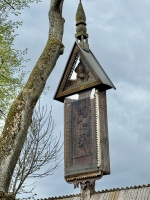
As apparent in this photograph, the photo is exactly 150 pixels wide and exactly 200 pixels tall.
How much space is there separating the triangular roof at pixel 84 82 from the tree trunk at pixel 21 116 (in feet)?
23.1

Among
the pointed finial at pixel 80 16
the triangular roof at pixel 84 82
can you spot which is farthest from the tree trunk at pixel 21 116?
the pointed finial at pixel 80 16

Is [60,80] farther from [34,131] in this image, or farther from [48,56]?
[48,56]

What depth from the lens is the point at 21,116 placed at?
523 cm

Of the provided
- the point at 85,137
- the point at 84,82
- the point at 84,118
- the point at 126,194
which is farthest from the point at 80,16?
the point at 126,194

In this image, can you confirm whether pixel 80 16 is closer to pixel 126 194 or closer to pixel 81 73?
pixel 81 73

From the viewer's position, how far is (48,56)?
6.21m

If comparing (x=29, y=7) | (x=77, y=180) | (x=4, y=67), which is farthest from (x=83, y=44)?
(x=77, y=180)

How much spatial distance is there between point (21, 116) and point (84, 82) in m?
8.94

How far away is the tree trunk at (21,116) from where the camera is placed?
4883mm

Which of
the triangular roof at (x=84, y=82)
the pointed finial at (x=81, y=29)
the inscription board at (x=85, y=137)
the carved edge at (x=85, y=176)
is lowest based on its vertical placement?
the carved edge at (x=85, y=176)

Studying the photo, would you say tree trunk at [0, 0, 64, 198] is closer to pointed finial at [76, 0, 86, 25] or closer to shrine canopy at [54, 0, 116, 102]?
shrine canopy at [54, 0, 116, 102]

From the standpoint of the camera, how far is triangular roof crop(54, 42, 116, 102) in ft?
44.5

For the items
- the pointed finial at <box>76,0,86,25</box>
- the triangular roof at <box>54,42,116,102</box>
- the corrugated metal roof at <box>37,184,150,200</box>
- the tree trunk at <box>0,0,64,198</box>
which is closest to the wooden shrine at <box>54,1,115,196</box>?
the triangular roof at <box>54,42,116,102</box>

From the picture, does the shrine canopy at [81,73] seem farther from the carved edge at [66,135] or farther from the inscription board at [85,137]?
the carved edge at [66,135]
